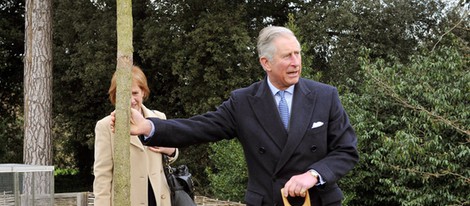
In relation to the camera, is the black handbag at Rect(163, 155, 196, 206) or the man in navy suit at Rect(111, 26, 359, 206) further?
the black handbag at Rect(163, 155, 196, 206)

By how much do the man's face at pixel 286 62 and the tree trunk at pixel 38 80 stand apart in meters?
13.5

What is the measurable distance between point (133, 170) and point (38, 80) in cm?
1234

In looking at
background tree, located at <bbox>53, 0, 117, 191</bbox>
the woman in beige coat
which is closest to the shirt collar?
the woman in beige coat

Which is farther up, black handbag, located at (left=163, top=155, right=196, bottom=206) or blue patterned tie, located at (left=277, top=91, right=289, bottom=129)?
blue patterned tie, located at (left=277, top=91, right=289, bottom=129)

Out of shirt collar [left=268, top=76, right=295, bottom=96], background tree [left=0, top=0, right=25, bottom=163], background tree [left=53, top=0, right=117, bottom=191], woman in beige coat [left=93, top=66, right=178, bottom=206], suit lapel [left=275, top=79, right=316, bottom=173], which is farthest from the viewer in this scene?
background tree [left=0, top=0, right=25, bottom=163]

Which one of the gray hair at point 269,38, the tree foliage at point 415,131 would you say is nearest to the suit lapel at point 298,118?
the gray hair at point 269,38

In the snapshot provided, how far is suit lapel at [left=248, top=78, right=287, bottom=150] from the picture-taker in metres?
2.79

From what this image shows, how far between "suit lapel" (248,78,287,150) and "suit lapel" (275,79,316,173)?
0.13ft

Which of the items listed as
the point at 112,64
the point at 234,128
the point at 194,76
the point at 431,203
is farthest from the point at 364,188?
the point at 234,128

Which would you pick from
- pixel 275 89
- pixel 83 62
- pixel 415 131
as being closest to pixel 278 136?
pixel 275 89

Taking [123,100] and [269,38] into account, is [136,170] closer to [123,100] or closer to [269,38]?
[123,100]

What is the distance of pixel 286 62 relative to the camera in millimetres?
2766

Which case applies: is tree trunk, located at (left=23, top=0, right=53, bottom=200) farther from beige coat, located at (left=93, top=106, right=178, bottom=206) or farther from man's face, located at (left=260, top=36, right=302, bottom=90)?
man's face, located at (left=260, top=36, right=302, bottom=90)

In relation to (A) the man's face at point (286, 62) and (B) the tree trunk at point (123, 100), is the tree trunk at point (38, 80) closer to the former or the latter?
(B) the tree trunk at point (123, 100)
